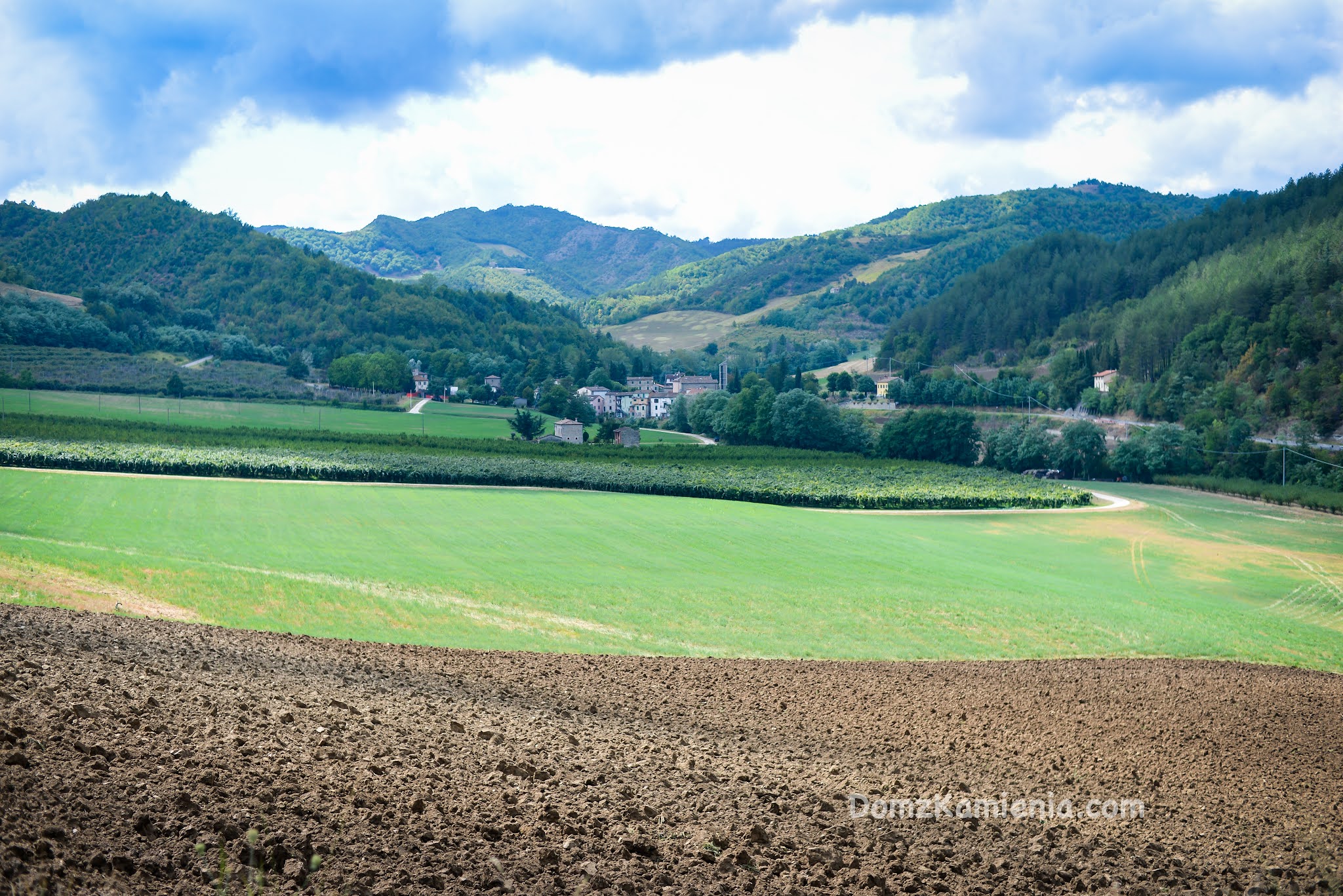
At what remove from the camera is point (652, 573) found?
98.4ft

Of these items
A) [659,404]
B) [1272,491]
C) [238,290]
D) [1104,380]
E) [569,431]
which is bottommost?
[1272,491]

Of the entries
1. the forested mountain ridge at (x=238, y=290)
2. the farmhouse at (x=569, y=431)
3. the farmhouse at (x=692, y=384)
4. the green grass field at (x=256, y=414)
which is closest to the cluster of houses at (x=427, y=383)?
the forested mountain ridge at (x=238, y=290)

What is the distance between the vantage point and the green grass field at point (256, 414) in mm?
76812

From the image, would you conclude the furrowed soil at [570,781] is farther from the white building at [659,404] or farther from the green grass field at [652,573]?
the white building at [659,404]

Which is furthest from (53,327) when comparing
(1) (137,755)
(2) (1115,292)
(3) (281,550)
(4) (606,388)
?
(2) (1115,292)

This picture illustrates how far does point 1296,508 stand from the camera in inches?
2490

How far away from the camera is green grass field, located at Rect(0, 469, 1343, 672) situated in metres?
20.8

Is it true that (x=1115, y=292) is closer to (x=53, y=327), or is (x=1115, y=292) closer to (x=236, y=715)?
(x=53, y=327)

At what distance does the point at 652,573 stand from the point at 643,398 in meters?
105

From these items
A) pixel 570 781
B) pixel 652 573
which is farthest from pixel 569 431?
pixel 570 781

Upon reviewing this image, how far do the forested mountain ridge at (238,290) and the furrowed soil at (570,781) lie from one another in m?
116

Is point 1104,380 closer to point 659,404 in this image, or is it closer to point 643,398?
point 659,404

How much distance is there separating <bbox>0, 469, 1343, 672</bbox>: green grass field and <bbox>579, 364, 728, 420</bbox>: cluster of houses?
2925 inches

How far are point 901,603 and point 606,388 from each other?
113446mm
